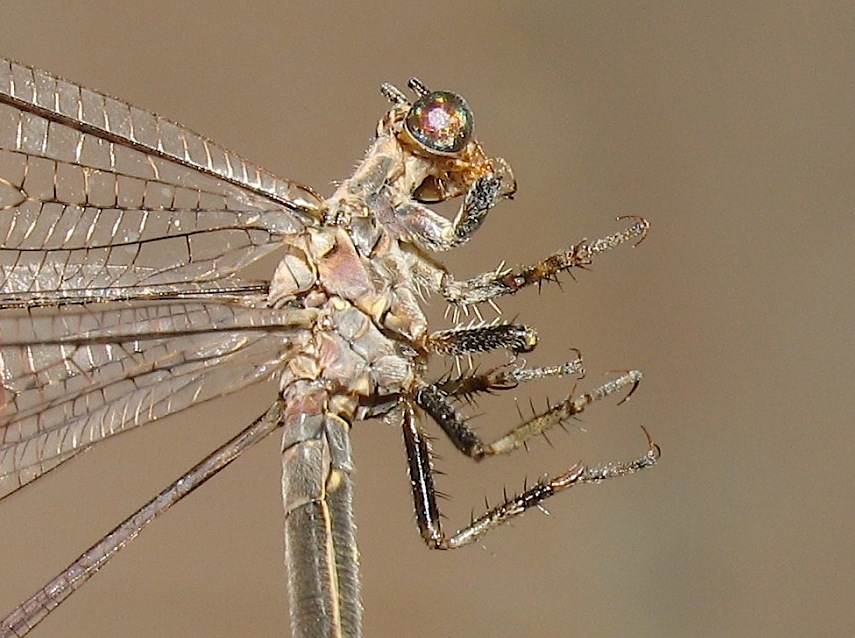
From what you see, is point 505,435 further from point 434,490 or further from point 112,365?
point 112,365

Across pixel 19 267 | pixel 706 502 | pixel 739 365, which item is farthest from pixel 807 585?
pixel 19 267

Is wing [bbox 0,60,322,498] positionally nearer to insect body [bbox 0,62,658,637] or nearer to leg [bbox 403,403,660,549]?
insect body [bbox 0,62,658,637]

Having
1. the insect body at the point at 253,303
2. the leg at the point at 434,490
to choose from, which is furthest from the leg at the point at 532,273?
the leg at the point at 434,490

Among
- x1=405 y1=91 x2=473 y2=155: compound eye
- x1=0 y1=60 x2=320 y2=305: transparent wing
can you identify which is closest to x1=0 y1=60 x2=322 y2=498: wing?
x1=0 y1=60 x2=320 y2=305: transparent wing

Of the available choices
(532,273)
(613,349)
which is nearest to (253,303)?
(532,273)

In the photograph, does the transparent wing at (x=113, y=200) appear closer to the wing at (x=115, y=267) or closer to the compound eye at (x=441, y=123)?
the wing at (x=115, y=267)
